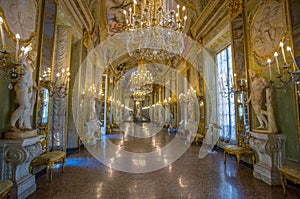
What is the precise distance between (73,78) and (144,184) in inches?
200

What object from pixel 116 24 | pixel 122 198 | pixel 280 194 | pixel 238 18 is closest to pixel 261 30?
pixel 238 18

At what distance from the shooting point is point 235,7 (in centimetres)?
513

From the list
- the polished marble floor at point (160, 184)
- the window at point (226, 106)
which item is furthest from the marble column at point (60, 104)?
the window at point (226, 106)

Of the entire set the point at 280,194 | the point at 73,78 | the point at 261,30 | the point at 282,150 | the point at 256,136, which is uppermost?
the point at 261,30

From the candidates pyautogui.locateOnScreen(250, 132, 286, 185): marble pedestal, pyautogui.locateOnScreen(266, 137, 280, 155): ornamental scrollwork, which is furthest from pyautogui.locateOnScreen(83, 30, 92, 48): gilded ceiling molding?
pyautogui.locateOnScreen(266, 137, 280, 155): ornamental scrollwork

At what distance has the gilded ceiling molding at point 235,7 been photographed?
4.94 metres

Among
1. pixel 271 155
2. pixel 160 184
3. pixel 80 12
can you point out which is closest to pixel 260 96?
pixel 271 155

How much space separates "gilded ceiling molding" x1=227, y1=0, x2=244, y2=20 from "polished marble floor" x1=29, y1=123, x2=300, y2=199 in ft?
14.8

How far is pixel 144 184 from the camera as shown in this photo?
3287 mm

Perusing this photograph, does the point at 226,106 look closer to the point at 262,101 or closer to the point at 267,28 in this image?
the point at 262,101

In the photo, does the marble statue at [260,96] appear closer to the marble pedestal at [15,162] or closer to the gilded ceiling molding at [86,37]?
the marble pedestal at [15,162]

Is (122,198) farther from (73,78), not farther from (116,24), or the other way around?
(116,24)

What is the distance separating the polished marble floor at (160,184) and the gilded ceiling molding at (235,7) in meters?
4.51

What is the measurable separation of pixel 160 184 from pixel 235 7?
5.45 metres
